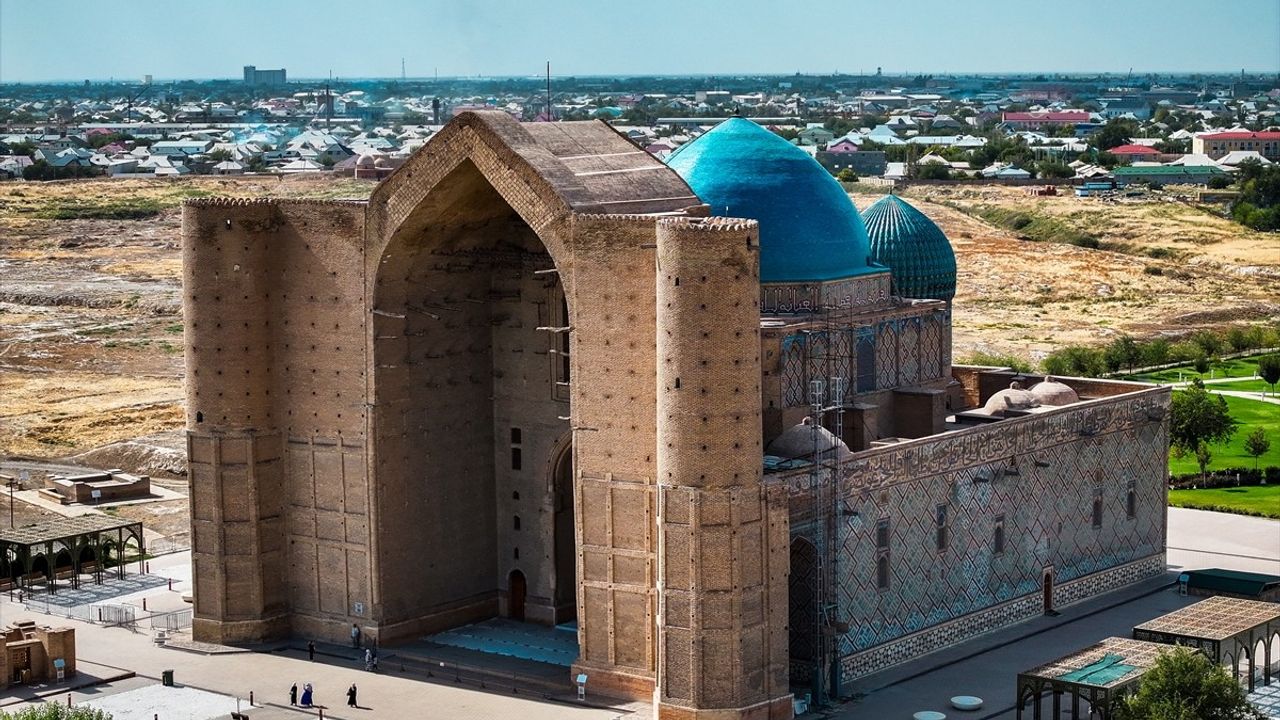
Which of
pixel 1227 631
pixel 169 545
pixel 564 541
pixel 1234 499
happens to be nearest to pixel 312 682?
pixel 564 541

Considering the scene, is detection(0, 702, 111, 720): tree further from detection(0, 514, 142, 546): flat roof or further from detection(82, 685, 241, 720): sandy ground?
detection(0, 514, 142, 546): flat roof

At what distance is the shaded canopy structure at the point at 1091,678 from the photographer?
102ft

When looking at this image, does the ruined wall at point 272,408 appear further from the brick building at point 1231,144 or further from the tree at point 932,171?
the brick building at point 1231,144

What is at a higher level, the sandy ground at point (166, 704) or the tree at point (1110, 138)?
the tree at point (1110, 138)

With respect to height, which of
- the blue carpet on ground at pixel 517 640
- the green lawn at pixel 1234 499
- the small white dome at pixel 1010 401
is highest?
the small white dome at pixel 1010 401

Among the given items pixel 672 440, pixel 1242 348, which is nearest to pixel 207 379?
pixel 672 440

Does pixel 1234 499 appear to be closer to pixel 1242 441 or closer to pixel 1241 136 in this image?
pixel 1242 441

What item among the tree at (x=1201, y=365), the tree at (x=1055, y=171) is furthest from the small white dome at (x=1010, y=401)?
the tree at (x=1055, y=171)

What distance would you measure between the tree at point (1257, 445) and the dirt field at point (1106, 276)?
14740 mm

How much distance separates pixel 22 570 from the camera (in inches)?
1668

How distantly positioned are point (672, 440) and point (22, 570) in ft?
55.8

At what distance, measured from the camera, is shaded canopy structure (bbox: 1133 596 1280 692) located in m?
33.8

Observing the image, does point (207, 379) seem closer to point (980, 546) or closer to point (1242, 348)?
point (980, 546)

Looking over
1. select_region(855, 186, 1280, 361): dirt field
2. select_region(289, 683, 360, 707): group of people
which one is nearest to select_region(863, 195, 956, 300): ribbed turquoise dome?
select_region(289, 683, 360, 707): group of people
